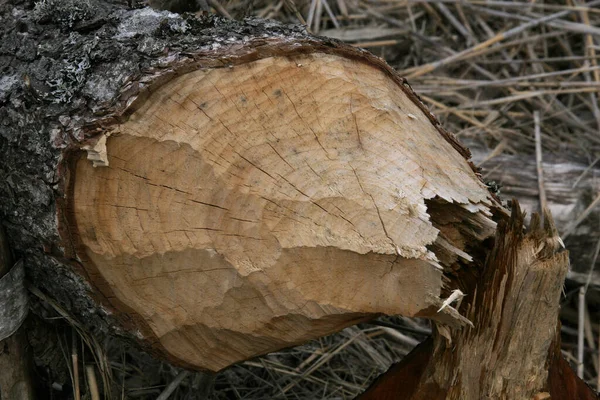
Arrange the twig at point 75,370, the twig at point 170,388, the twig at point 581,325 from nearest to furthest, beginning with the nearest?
the twig at point 75,370
the twig at point 170,388
the twig at point 581,325

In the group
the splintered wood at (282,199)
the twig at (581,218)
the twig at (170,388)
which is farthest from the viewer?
the twig at (581,218)

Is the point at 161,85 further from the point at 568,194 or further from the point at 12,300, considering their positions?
the point at 568,194

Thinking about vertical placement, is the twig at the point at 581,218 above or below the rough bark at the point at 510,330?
below

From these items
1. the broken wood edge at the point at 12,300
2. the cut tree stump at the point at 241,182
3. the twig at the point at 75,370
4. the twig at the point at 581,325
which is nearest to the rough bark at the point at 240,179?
the cut tree stump at the point at 241,182

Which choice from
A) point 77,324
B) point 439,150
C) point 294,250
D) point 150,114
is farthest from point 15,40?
point 439,150

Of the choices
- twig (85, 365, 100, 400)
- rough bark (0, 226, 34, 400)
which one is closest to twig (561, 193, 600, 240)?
twig (85, 365, 100, 400)

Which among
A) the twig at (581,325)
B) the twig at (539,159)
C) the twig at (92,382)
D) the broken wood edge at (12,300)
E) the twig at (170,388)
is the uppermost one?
the broken wood edge at (12,300)

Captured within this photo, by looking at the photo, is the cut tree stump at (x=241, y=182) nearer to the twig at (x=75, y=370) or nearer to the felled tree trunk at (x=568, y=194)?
the twig at (x=75, y=370)

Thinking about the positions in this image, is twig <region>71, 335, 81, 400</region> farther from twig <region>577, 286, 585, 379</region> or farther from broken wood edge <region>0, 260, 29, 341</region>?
twig <region>577, 286, 585, 379</region>
